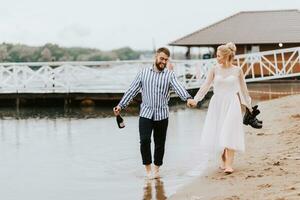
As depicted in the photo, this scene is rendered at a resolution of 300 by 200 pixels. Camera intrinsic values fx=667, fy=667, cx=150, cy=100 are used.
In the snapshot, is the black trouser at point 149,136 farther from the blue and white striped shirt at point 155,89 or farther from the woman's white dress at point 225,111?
the woman's white dress at point 225,111

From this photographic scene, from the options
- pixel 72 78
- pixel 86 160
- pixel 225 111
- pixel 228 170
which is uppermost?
pixel 225 111

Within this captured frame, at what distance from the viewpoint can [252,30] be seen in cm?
4012

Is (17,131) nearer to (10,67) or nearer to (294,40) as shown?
(10,67)

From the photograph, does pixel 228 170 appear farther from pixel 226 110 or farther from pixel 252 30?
pixel 252 30

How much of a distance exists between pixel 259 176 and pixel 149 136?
1.41m

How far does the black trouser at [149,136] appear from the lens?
8.05 metres

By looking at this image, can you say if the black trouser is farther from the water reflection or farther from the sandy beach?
the sandy beach

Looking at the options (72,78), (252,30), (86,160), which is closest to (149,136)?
(86,160)

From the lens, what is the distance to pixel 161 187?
764 cm

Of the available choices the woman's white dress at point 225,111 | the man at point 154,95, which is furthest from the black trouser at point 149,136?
the woman's white dress at point 225,111

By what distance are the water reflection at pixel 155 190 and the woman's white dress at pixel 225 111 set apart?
0.77m

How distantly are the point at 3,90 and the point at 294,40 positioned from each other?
61.8ft

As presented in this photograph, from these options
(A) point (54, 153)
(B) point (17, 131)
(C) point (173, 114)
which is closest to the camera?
(A) point (54, 153)

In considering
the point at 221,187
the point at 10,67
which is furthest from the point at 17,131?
the point at 10,67
